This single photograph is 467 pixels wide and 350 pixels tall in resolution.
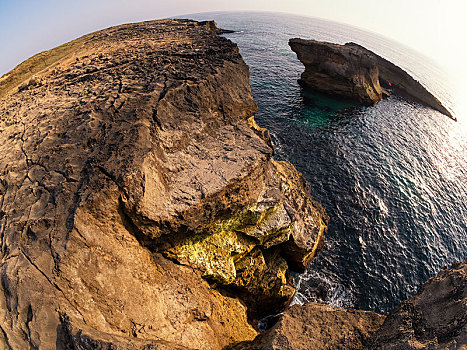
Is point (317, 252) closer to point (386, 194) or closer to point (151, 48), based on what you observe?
point (386, 194)

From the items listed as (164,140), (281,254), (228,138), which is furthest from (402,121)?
(164,140)

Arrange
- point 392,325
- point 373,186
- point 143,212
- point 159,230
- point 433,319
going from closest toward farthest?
point 433,319 → point 392,325 → point 143,212 → point 159,230 → point 373,186

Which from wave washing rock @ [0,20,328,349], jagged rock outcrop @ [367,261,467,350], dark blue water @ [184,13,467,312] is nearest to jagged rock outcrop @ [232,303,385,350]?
jagged rock outcrop @ [367,261,467,350]

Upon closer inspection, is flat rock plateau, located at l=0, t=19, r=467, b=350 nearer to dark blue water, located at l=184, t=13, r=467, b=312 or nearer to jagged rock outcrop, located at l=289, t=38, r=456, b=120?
dark blue water, located at l=184, t=13, r=467, b=312

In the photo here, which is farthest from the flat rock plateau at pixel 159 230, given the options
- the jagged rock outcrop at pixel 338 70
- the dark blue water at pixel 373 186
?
the jagged rock outcrop at pixel 338 70

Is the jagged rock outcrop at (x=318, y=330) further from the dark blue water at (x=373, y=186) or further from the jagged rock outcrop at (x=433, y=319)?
the dark blue water at (x=373, y=186)

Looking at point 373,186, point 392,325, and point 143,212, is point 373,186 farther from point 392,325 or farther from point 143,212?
point 143,212

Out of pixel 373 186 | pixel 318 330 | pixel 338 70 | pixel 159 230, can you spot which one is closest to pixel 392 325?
pixel 318 330
